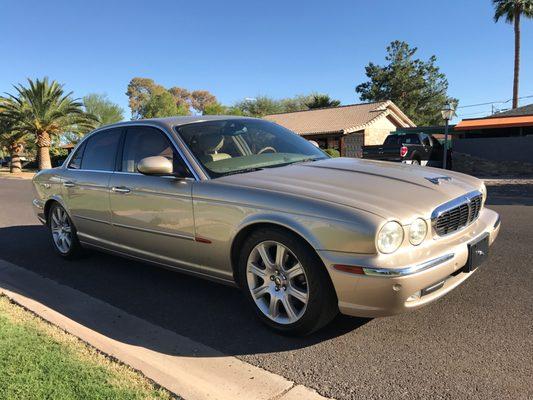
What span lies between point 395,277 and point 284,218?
83cm

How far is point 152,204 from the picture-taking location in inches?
168

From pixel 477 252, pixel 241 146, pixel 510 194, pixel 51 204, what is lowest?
pixel 510 194

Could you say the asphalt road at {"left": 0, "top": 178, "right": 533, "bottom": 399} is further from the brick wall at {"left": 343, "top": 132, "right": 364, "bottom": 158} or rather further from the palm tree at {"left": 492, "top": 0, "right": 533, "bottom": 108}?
the palm tree at {"left": 492, "top": 0, "right": 533, "bottom": 108}

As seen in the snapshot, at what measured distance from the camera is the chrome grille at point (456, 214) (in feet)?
10.6

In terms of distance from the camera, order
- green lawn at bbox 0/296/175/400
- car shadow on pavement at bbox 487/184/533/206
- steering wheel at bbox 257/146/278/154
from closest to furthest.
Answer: green lawn at bbox 0/296/175/400, steering wheel at bbox 257/146/278/154, car shadow on pavement at bbox 487/184/533/206

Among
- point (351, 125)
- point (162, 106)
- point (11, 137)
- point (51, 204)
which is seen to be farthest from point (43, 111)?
point (162, 106)

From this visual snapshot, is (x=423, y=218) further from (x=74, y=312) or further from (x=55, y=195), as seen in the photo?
(x=55, y=195)

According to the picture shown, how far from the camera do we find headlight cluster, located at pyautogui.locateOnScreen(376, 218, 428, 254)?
296cm

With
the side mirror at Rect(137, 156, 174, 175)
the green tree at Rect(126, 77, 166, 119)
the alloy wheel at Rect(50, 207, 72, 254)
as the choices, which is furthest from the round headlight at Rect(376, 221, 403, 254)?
the green tree at Rect(126, 77, 166, 119)

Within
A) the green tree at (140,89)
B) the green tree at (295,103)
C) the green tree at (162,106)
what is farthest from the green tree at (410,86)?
the green tree at (140,89)

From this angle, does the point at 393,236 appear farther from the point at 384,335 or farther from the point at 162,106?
the point at 162,106

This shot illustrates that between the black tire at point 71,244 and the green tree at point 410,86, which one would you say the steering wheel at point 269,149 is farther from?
the green tree at point 410,86

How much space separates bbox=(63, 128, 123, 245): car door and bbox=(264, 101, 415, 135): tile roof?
92.1 feet

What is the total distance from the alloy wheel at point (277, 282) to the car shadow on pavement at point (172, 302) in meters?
0.21
